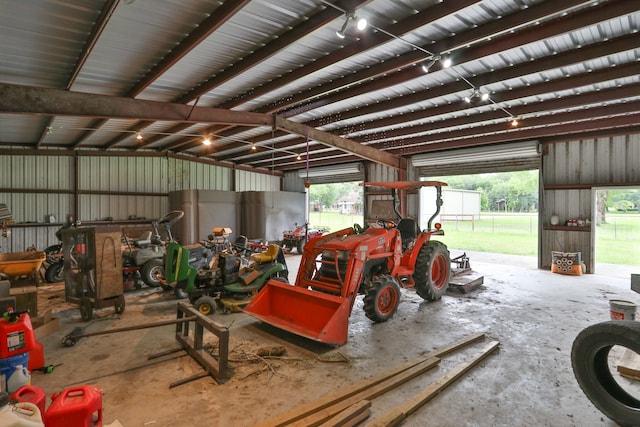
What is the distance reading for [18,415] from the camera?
1265 millimetres

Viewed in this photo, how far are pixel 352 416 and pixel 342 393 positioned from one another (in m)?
0.27

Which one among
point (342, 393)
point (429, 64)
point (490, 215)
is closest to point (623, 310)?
point (342, 393)

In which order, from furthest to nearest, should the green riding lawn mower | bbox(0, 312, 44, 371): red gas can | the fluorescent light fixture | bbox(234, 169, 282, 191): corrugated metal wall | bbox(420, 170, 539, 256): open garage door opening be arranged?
1. bbox(234, 169, 282, 191): corrugated metal wall
2. bbox(420, 170, 539, 256): open garage door opening
3. the fluorescent light fixture
4. the green riding lawn mower
5. bbox(0, 312, 44, 371): red gas can

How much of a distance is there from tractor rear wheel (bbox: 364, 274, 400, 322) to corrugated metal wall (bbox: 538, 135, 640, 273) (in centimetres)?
567

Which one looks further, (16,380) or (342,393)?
(342,393)

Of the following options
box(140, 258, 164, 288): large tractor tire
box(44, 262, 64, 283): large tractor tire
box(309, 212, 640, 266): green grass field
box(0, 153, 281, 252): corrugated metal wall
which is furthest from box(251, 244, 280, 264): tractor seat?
box(309, 212, 640, 266): green grass field

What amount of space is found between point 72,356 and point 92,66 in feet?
11.3

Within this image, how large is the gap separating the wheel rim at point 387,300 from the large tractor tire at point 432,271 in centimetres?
83

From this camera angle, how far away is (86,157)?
9.41 metres

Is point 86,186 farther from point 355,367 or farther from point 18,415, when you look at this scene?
point 18,415

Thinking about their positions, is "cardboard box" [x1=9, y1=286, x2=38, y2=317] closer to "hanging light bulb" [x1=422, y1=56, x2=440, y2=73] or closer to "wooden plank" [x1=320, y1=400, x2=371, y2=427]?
"wooden plank" [x1=320, y1=400, x2=371, y2=427]

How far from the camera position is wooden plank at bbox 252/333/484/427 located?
2.07 metres

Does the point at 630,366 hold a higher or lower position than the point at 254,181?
lower

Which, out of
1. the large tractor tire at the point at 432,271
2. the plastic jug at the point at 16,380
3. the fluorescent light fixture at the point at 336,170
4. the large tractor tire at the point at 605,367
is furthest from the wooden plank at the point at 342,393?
the fluorescent light fixture at the point at 336,170
